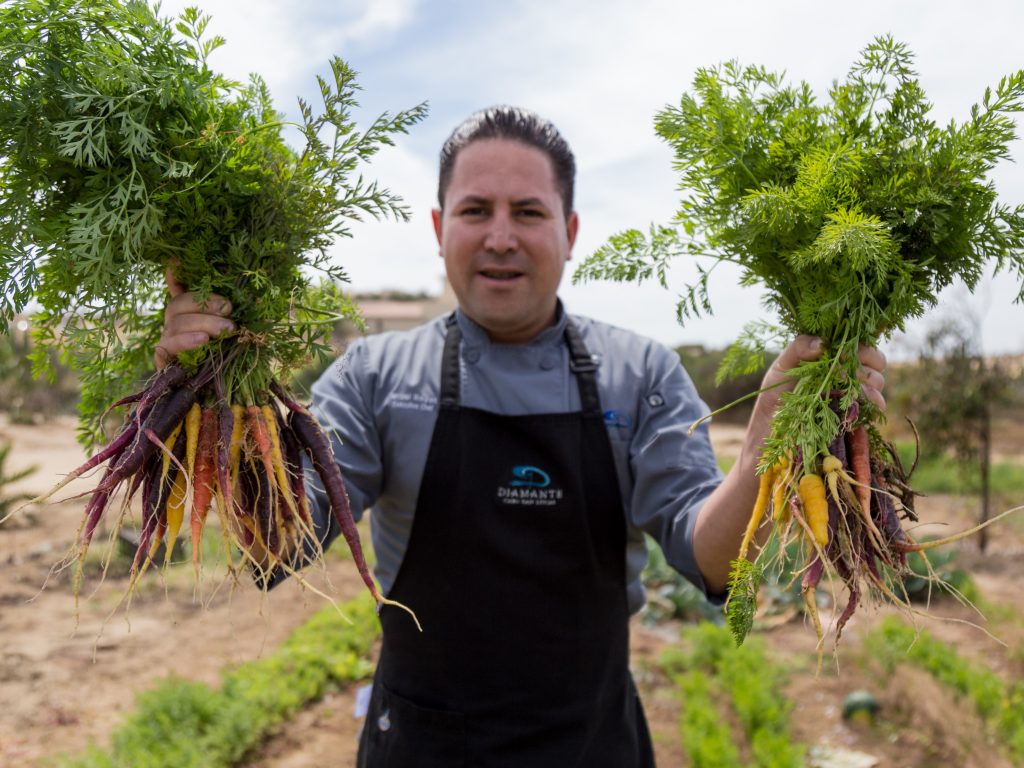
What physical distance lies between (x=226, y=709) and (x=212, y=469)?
10.1 ft

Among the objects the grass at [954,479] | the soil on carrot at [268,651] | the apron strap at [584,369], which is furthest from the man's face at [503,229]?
the grass at [954,479]

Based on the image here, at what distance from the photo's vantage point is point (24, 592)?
6.68 m

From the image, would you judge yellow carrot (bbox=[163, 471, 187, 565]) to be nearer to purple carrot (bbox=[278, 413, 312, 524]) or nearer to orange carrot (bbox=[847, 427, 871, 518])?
purple carrot (bbox=[278, 413, 312, 524])

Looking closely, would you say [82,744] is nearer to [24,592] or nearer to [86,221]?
[24,592]

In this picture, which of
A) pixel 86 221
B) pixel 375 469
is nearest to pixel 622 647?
pixel 375 469

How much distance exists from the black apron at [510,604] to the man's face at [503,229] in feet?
1.33

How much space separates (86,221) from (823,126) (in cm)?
164

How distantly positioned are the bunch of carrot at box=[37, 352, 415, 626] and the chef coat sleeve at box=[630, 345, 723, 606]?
34.9 inches

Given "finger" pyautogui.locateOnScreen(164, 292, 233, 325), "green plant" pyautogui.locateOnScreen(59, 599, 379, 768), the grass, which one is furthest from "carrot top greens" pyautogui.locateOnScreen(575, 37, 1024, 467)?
the grass

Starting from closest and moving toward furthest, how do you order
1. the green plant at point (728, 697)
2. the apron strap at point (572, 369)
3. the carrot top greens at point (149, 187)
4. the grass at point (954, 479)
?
the carrot top greens at point (149, 187) < the apron strap at point (572, 369) < the green plant at point (728, 697) < the grass at point (954, 479)

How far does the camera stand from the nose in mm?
2242

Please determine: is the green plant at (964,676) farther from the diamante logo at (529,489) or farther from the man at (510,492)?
the diamante logo at (529,489)

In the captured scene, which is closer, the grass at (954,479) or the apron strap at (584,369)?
the apron strap at (584,369)

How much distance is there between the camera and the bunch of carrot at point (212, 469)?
1.74 metres
